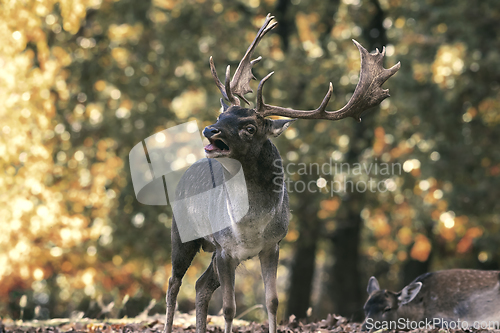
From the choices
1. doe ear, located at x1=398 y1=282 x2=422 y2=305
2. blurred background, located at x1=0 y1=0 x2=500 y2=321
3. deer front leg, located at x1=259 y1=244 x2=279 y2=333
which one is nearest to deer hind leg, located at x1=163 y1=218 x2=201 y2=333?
deer front leg, located at x1=259 y1=244 x2=279 y2=333

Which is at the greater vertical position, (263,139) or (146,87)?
(146,87)

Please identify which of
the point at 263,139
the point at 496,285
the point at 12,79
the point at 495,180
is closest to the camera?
the point at 263,139

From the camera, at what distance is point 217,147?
4.75 metres

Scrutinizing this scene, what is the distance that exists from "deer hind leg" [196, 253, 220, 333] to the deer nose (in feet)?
5.34

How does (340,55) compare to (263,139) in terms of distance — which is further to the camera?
(340,55)

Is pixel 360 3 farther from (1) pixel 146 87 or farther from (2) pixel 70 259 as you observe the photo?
(2) pixel 70 259

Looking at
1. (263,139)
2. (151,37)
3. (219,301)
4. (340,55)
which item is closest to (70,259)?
(151,37)

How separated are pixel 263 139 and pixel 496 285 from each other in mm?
3866

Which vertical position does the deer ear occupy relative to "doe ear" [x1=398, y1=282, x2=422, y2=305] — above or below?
above

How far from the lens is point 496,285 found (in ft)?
23.1

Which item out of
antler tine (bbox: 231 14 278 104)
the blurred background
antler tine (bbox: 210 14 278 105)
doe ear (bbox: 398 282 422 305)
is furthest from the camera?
the blurred background

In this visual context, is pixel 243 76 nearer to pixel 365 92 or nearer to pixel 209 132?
pixel 365 92

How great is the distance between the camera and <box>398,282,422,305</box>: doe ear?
23.2 ft

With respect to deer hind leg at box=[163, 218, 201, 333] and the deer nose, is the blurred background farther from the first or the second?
the deer nose
